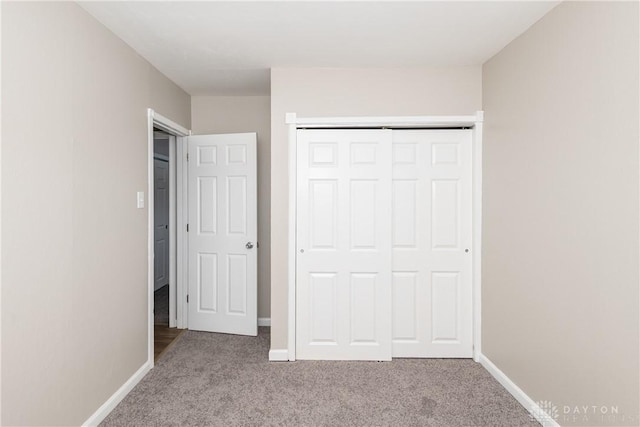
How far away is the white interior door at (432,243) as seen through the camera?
10.0ft

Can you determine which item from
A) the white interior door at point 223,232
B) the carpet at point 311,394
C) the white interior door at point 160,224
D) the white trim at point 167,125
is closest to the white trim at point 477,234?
the carpet at point 311,394

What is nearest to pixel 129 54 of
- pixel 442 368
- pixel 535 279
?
pixel 535 279

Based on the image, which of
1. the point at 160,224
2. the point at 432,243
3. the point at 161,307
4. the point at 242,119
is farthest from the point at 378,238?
the point at 160,224

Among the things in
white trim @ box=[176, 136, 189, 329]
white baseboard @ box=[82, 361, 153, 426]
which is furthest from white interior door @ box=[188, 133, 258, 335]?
white baseboard @ box=[82, 361, 153, 426]

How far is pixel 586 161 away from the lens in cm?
184

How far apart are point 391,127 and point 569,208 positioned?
59.8 inches

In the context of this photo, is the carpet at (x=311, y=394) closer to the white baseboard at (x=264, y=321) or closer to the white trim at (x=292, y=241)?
the white trim at (x=292, y=241)

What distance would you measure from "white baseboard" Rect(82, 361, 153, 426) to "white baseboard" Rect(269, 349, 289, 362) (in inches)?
37.6

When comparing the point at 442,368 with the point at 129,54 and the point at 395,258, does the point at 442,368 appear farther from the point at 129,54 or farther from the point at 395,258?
the point at 129,54

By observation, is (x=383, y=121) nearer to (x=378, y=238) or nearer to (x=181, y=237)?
(x=378, y=238)

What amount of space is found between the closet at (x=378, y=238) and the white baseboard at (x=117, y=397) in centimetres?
121

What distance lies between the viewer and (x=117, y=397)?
2.39m

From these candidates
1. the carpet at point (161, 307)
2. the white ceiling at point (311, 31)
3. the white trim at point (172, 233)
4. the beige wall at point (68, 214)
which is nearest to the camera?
the beige wall at point (68, 214)

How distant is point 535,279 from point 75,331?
9.01 feet
